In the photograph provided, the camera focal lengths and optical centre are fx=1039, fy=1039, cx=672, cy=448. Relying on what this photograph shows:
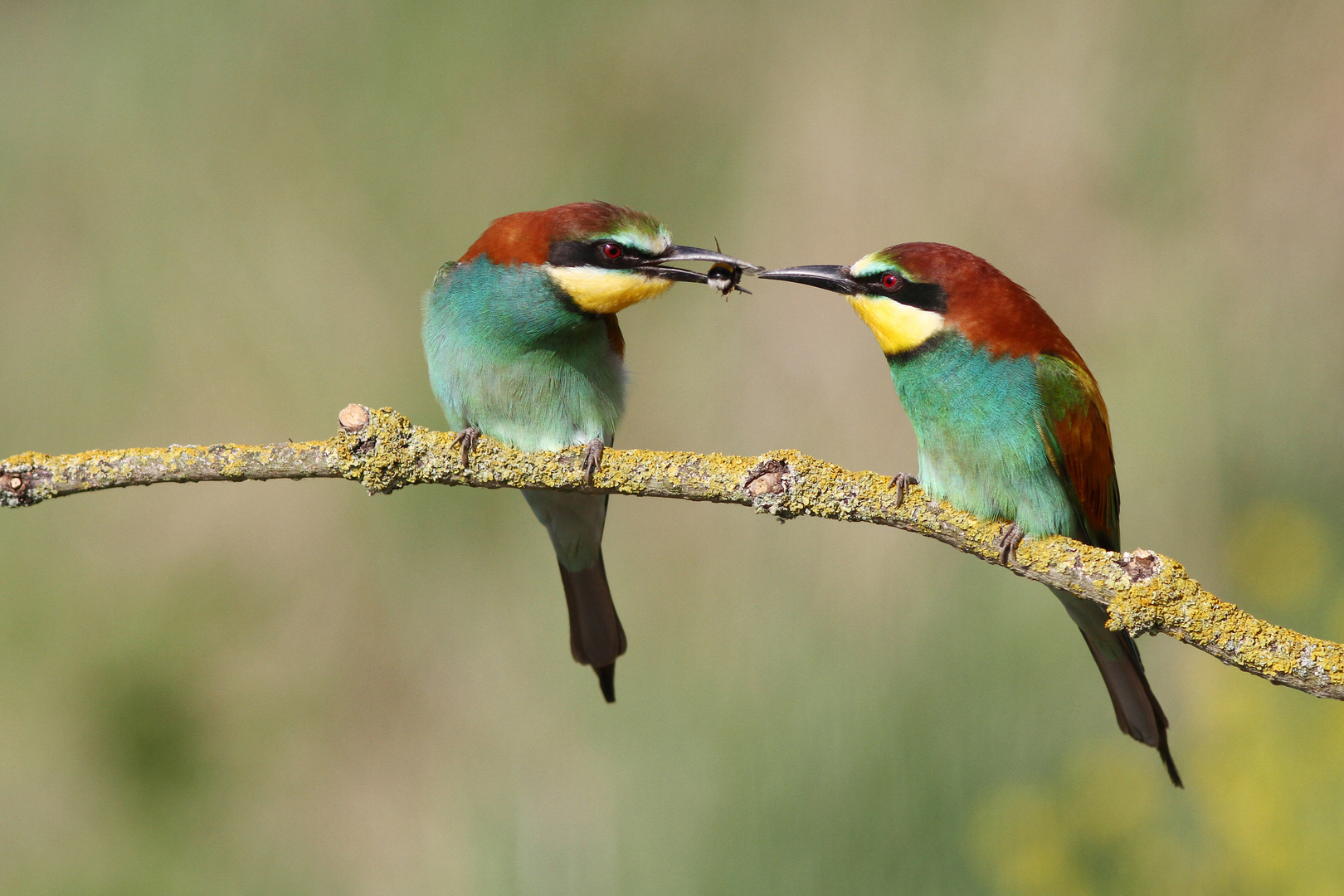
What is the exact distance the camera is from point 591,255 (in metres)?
1.67

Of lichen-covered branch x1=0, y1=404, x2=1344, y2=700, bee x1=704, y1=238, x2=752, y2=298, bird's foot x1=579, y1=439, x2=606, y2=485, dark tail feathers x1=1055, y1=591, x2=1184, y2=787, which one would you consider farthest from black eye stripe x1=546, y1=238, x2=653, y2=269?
dark tail feathers x1=1055, y1=591, x2=1184, y2=787

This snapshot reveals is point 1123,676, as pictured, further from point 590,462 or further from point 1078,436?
point 590,462

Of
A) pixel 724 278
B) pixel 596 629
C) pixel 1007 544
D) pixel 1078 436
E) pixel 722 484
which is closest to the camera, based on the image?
pixel 722 484

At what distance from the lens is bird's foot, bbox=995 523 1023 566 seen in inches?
51.0

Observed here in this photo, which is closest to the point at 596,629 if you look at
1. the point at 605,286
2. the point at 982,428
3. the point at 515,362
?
the point at 515,362

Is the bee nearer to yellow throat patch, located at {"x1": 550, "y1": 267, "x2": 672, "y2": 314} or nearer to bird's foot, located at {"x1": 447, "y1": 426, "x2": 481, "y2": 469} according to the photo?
yellow throat patch, located at {"x1": 550, "y1": 267, "x2": 672, "y2": 314}

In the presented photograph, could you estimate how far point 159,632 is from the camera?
321 cm

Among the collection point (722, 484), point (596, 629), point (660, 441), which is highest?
point (660, 441)

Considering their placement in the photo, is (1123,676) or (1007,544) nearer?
(1007,544)

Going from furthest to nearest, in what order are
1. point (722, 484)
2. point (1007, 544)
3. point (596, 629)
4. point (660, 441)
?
1. point (660, 441)
2. point (596, 629)
3. point (1007, 544)
4. point (722, 484)

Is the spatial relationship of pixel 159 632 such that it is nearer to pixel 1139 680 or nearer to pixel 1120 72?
pixel 1139 680

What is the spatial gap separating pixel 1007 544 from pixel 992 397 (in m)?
0.39

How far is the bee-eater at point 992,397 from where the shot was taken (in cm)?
161

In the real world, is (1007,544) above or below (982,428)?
below
